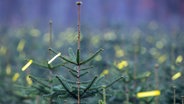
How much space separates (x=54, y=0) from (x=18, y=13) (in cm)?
223

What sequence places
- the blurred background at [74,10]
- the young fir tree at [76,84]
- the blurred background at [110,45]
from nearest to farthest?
1. the young fir tree at [76,84]
2. the blurred background at [110,45]
3. the blurred background at [74,10]

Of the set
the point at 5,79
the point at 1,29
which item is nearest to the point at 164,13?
the point at 1,29

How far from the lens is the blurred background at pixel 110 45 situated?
165 inches

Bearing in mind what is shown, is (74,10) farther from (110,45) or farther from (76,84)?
(76,84)

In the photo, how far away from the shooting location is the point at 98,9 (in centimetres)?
2186

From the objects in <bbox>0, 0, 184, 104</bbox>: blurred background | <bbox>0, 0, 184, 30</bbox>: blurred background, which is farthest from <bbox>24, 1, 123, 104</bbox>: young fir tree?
<bbox>0, 0, 184, 30</bbox>: blurred background

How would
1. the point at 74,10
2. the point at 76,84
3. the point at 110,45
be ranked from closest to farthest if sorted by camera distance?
the point at 76,84, the point at 110,45, the point at 74,10

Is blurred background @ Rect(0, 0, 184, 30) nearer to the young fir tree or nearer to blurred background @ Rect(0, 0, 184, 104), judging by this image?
blurred background @ Rect(0, 0, 184, 104)

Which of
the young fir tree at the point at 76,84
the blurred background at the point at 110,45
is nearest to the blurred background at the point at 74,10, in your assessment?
the blurred background at the point at 110,45

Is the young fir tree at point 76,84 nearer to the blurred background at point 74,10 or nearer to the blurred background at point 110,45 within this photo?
the blurred background at point 110,45

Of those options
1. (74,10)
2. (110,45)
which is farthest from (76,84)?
(74,10)

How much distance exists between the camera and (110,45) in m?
8.24

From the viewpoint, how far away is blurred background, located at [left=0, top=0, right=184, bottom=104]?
4180 millimetres

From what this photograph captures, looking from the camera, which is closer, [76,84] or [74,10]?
[76,84]
